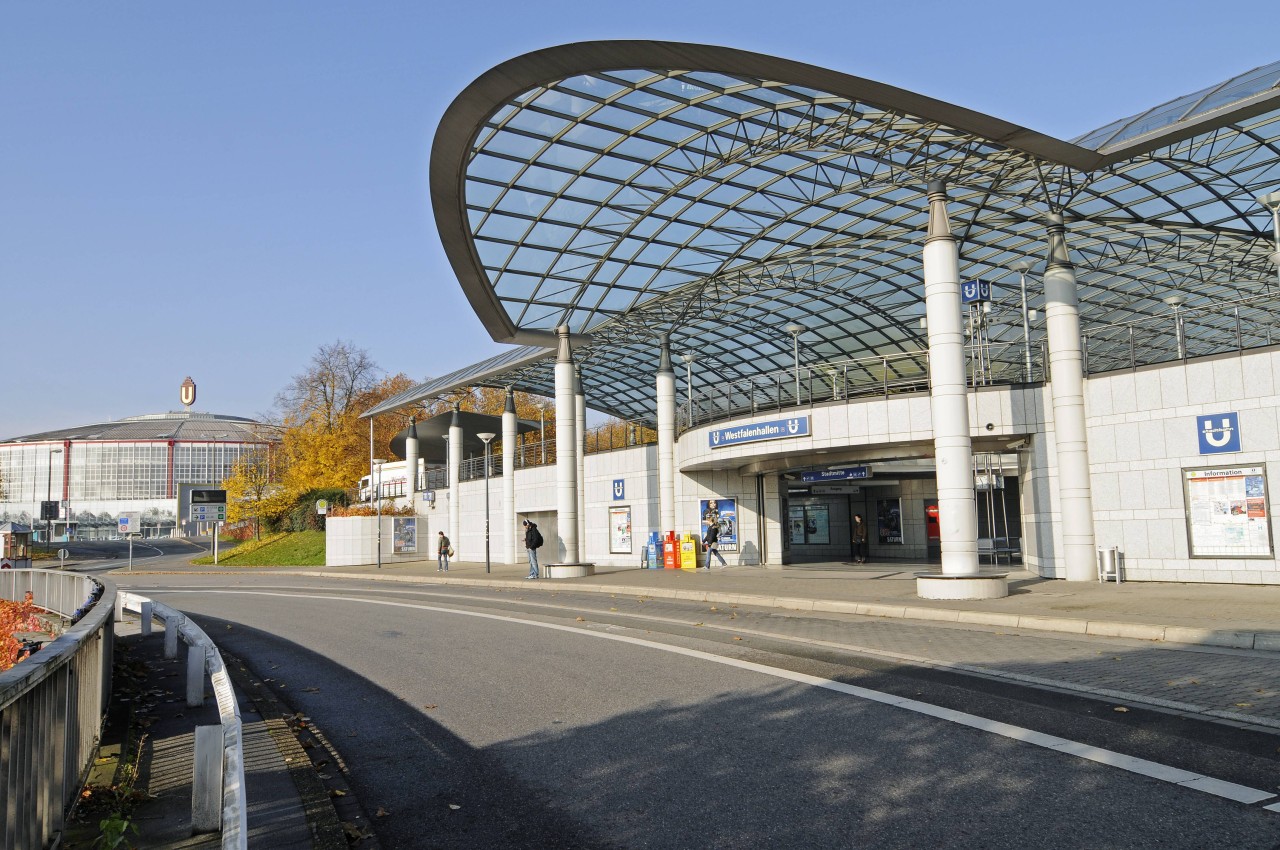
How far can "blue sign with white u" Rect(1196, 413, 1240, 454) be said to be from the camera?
18141 millimetres

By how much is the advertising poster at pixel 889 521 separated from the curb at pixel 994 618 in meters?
15.7

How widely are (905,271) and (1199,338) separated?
64.8 feet

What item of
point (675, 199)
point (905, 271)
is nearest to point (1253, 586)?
point (675, 199)

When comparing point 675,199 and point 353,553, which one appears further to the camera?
point 353,553

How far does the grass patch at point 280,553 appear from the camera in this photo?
51.7 metres

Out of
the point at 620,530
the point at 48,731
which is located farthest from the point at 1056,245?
the point at 48,731

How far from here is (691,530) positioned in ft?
108

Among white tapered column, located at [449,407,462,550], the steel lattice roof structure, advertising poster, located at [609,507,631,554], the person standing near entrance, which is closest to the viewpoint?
the steel lattice roof structure

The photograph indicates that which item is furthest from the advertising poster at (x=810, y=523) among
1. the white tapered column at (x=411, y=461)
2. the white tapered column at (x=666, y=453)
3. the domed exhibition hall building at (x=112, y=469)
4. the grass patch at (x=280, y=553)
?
the domed exhibition hall building at (x=112, y=469)

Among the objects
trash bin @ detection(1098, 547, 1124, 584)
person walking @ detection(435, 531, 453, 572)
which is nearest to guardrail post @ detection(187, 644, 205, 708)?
trash bin @ detection(1098, 547, 1124, 584)

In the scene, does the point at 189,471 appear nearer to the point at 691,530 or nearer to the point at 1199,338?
the point at 691,530

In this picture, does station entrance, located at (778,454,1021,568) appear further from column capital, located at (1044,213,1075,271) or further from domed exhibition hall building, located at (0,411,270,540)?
domed exhibition hall building, located at (0,411,270,540)

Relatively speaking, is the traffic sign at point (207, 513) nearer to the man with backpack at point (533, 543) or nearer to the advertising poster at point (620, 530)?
the advertising poster at point (620, 530)

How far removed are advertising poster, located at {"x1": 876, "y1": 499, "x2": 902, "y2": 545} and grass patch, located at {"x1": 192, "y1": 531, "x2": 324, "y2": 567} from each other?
30009mm
